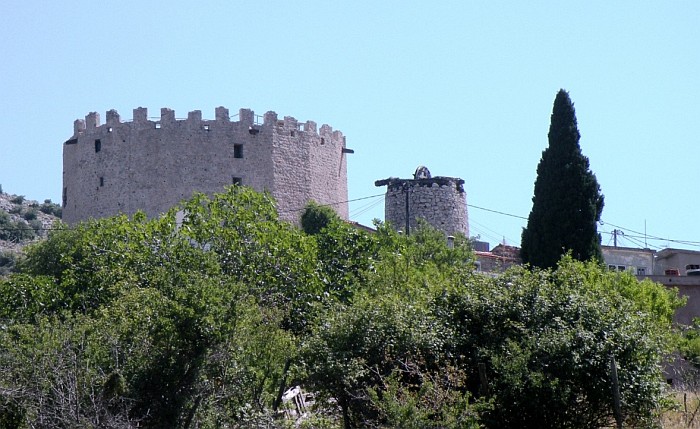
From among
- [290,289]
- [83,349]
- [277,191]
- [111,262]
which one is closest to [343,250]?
[290,289]

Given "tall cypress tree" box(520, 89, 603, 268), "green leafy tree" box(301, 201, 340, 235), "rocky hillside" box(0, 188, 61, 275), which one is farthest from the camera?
"rocky hillside" box(0, 188, 61, 275)

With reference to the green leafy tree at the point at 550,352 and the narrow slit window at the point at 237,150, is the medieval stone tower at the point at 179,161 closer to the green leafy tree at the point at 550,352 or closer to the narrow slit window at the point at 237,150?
the narrow slit window at the point at 237,150

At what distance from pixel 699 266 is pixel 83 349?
3160 cm

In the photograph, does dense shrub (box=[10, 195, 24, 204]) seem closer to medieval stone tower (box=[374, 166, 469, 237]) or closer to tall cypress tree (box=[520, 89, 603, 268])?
medieval stone tower (box=[374, 166, 469, 237])

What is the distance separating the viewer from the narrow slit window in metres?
47.8

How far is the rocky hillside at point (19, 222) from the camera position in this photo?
2326 inches

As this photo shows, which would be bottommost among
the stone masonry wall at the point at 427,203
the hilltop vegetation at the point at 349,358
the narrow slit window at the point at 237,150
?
the hilltop vegetation at the point at 349,358

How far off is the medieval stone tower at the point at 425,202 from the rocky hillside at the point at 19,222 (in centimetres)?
1822

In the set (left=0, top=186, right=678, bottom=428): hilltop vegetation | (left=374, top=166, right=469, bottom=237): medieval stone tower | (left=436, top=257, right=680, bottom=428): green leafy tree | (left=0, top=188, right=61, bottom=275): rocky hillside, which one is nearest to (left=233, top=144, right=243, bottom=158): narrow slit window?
(left=374, top=166, right=469, bottom=237): medieval stone tower

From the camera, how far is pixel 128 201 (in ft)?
155

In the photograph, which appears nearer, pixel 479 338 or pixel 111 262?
pixel 479 338

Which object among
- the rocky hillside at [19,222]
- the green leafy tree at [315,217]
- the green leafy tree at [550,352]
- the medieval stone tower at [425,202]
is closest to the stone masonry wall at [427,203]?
the medieval stone tower at [425,202]

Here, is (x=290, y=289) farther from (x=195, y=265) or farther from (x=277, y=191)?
(x=277, y=191)

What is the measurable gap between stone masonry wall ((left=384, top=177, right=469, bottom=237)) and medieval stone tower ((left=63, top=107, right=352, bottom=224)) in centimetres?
404
